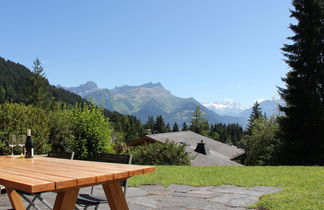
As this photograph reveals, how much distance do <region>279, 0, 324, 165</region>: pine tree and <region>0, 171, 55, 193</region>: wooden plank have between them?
59.7ft

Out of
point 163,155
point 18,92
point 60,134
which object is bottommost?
point 163,155

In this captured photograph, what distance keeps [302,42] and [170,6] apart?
28.6 ft

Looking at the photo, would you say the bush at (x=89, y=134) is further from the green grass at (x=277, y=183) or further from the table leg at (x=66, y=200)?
the table leg at (x=66, y=200)

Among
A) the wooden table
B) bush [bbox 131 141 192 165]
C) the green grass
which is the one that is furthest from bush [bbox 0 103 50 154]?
the wooden table

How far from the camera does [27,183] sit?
1.89 m

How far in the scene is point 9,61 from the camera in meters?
96.7

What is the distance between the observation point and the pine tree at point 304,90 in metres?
18.3

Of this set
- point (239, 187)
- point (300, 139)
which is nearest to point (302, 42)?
point (300, 139)

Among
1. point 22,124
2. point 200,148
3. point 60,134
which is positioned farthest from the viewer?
point 200,148

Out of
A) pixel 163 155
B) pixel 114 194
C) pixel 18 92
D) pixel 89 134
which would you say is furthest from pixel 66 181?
pixel 18 92

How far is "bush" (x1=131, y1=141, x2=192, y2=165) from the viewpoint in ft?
44.0

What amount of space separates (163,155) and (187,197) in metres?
8.08

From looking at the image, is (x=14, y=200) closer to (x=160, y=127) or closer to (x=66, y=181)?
(x=66, y=181)

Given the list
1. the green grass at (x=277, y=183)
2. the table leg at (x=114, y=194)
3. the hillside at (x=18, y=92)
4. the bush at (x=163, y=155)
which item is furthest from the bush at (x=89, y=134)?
the hillside at (x=18, y=92)
